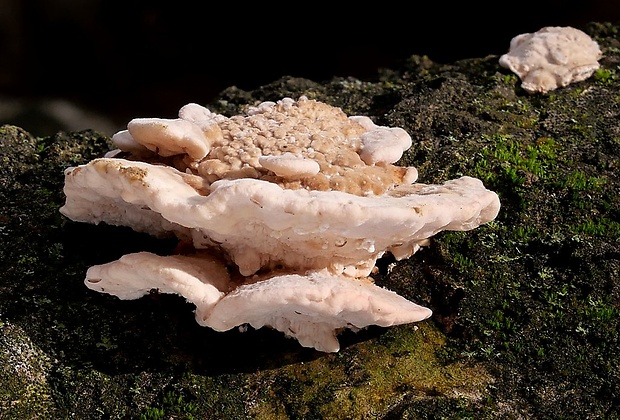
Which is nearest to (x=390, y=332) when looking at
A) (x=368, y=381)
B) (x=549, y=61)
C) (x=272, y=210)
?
(x=368, y=381)

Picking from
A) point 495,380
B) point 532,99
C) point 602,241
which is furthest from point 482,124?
point 495,380

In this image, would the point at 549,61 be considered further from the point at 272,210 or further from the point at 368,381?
the point at 272,210

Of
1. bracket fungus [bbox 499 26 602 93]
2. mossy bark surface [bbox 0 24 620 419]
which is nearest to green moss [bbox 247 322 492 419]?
mossy bark surface [bbox 0 24 620 419]

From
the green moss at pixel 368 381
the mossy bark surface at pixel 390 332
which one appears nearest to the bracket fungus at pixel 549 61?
the mossy bark surface at pixel 390 332

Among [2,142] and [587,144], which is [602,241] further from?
[2,142]

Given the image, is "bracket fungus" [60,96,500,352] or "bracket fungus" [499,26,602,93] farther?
"bracket fungus" [499,26,602,93]

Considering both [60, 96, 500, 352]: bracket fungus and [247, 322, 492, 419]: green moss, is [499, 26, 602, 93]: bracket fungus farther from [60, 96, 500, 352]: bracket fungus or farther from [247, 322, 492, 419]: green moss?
[247, 322, 492, 419]: green moss
